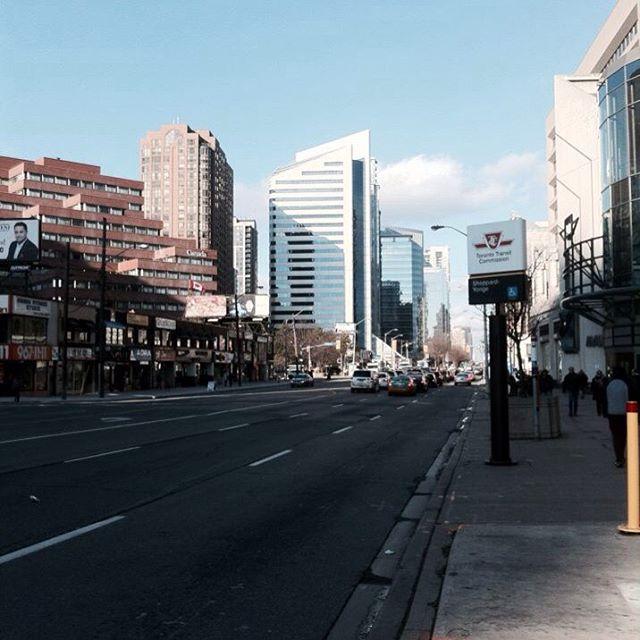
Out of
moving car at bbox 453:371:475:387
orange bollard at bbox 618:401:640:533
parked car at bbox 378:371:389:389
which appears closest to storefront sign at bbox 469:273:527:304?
orange bollard at bbox 618:401:640:533

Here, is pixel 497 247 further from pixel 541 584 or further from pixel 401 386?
pixel 401 386

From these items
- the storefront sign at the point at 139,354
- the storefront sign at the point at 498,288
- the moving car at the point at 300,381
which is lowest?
the moving car at the point at 300,381

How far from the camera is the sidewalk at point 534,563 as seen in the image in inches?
205

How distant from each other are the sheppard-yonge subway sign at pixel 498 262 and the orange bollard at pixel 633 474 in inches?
272

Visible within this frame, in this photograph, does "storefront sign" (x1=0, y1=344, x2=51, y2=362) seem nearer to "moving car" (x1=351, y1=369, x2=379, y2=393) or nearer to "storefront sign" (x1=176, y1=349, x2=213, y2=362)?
"moving car" (x1=351, y1=369, x2=379, y2=393)

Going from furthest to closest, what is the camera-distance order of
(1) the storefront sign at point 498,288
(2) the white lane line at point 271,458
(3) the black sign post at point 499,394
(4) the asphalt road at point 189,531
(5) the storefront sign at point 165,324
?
(5) the storefront sign at point 165,324, (1) the storefront sign at point 498,288, (2) the white lane line at point 271,458, (3) the black sign post at point 499,394, (4) the asphalt road at point 189,531

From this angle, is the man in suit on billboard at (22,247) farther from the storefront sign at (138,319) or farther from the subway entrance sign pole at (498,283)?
the subway entrance sign pole at (498,283)

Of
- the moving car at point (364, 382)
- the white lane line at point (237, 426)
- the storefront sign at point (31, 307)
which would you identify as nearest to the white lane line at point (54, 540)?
the white lane line at point (237, 426)

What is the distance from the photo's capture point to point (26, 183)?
4793 inches

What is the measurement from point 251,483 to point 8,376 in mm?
46200

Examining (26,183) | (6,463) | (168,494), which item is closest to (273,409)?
(6,463)

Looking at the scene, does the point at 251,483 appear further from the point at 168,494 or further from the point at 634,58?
the point at 634,58

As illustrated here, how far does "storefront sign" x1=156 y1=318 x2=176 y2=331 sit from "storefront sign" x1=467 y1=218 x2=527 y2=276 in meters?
63.0

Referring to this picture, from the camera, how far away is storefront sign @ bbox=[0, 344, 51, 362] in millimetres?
52031
